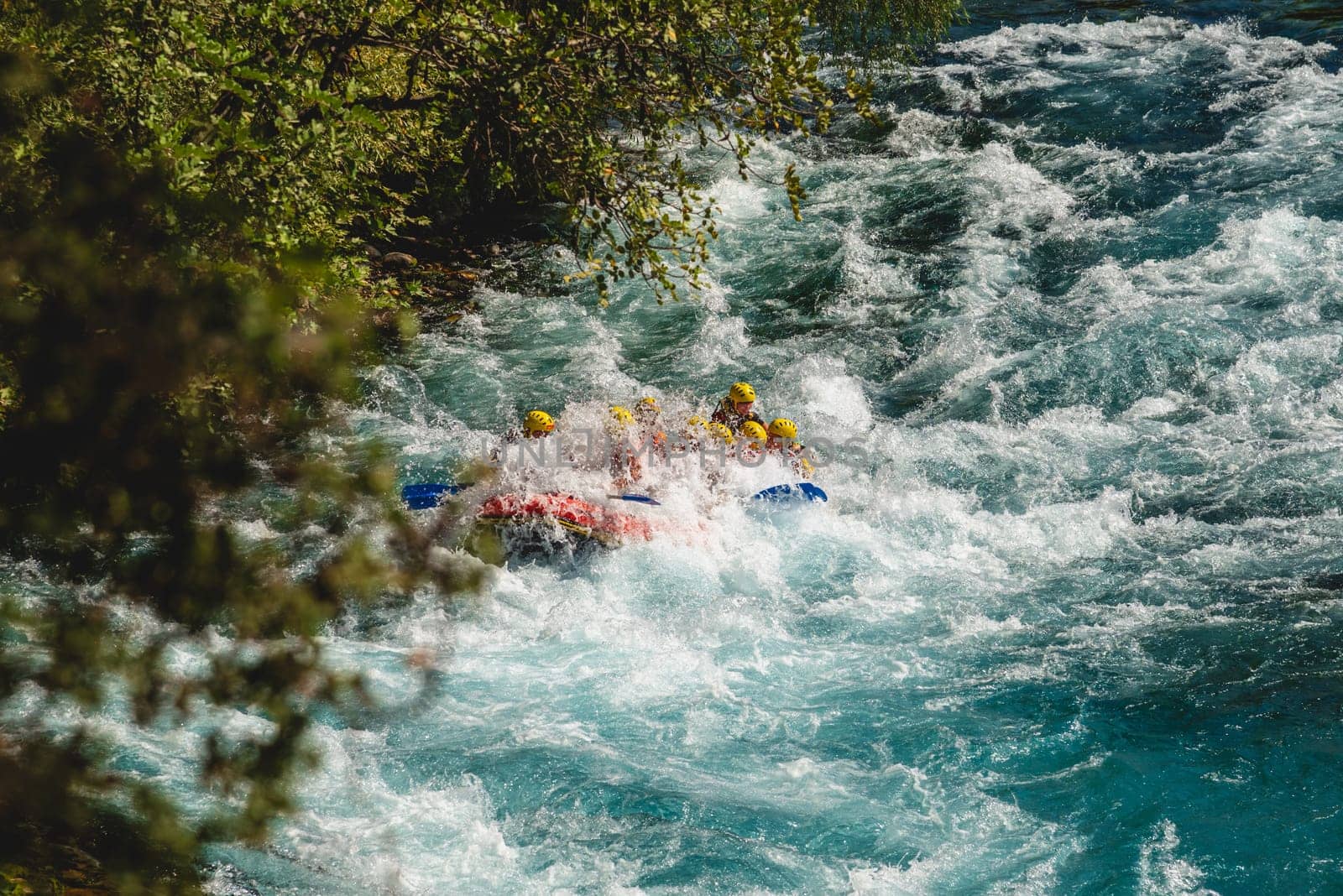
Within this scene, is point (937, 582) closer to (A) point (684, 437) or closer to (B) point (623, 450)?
(A) point (684, 437)

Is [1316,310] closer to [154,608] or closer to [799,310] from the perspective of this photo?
[799,310]

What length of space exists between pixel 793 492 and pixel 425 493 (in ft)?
10.1

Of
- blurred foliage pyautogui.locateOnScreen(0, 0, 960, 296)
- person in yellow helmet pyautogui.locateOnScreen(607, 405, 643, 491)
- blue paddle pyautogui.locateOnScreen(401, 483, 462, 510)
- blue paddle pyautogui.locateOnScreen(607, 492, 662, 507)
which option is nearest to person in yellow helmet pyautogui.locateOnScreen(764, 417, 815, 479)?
person in yellow helmet pyautogui.locateOnScreen(607, 405, 643, 491)

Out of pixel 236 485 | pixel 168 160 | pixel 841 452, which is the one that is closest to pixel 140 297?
pixel 236 485

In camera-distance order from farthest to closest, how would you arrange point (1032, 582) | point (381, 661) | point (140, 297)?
point (1032, 582), point (381, 661), point (140, 297)

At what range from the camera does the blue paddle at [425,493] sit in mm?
8445

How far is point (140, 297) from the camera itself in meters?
1.89

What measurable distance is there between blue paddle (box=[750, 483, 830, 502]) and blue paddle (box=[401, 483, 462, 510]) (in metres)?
2.63

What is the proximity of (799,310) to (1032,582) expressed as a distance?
19.1 ft

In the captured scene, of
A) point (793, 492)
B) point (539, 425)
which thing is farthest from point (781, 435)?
point (539, 425)

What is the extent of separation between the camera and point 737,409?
9.99 m

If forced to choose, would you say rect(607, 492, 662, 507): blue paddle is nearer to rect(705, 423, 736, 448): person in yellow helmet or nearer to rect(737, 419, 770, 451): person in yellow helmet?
rect(705, 423, 736, 448): person in yellow helmet

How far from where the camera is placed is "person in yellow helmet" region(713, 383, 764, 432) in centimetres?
992

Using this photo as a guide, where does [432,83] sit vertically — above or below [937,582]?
above
